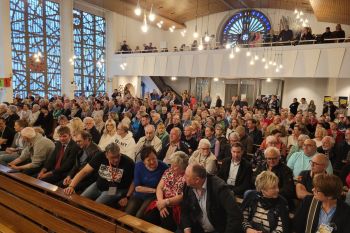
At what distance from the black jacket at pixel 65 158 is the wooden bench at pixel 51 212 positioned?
1.92 ft

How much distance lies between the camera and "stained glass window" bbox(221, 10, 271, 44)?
1647 centimetres

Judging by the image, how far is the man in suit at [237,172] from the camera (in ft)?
10.6

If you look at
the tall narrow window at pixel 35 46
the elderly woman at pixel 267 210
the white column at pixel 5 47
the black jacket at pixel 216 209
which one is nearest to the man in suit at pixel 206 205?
the black jacket at pixel 216 209

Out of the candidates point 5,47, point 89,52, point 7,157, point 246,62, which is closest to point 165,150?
point 7,157

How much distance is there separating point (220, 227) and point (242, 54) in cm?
1158

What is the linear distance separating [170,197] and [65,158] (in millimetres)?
1746

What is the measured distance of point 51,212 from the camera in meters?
2.83

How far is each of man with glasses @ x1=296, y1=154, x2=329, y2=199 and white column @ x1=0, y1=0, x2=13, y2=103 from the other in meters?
12.8

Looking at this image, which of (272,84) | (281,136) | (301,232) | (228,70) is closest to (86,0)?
(228,70)

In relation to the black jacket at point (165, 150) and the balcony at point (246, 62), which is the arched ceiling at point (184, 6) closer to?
the balcony at point (246, 62)

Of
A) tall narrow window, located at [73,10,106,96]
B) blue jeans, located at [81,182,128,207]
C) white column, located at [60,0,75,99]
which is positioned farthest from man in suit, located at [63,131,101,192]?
tall narrow window, located at [73,10,106,96]

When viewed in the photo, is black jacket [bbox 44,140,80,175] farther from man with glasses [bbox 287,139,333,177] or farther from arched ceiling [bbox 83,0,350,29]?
arched ceiling [bbox 83,0,350,29]

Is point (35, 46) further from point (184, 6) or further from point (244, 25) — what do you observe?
point (244, 25)

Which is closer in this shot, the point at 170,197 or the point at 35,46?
the point at 170,197
